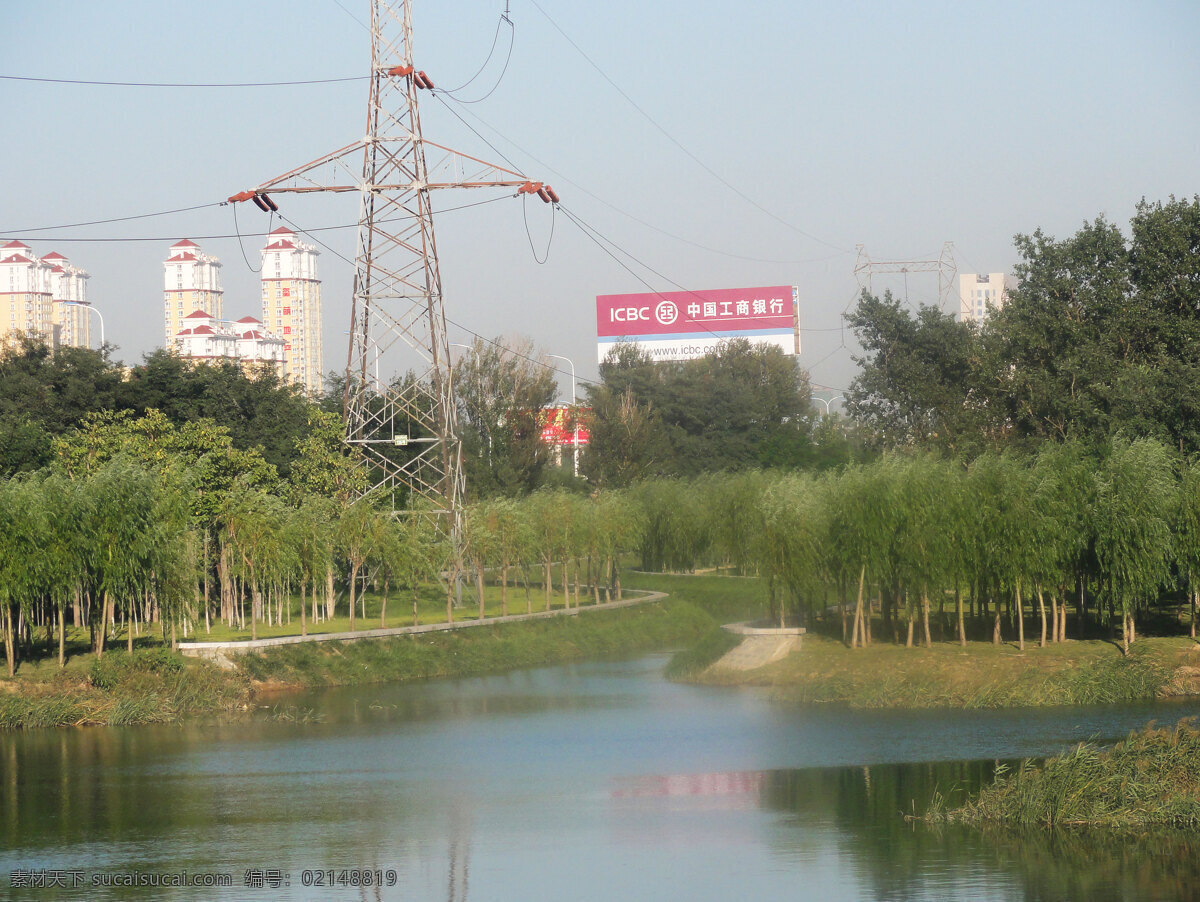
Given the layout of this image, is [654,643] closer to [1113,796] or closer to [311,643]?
[311,643]

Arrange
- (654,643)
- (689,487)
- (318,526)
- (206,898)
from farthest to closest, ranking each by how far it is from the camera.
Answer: (689,487) < (654,643) < (318,526) < (206,898)

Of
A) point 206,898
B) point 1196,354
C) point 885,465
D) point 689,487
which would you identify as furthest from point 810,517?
point 689,487

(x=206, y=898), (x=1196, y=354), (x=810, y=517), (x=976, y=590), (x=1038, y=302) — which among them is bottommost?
(x=206, y=898)

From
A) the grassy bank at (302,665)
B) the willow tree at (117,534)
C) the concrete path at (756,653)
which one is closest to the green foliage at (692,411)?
the grassy bank at (302,665)

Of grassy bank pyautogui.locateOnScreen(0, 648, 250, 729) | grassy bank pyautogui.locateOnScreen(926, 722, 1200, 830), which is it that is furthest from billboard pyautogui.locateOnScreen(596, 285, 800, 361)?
grassy bank pyautogui.locateOnScreen(926, 722, 1200, 830)

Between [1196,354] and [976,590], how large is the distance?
13021 mm

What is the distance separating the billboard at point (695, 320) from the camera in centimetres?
11588

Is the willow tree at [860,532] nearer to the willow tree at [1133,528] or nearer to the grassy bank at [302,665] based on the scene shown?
the willow tree at [1133,528]

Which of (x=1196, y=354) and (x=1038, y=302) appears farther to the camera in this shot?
(x=1038, y=302)

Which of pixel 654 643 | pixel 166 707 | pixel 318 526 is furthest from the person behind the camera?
pixel 654 643

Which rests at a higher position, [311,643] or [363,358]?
[363,358]

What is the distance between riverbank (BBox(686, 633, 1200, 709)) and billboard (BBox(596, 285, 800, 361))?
77.2 metres

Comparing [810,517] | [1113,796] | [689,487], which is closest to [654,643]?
[810,517]

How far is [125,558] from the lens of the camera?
39.6 meters
